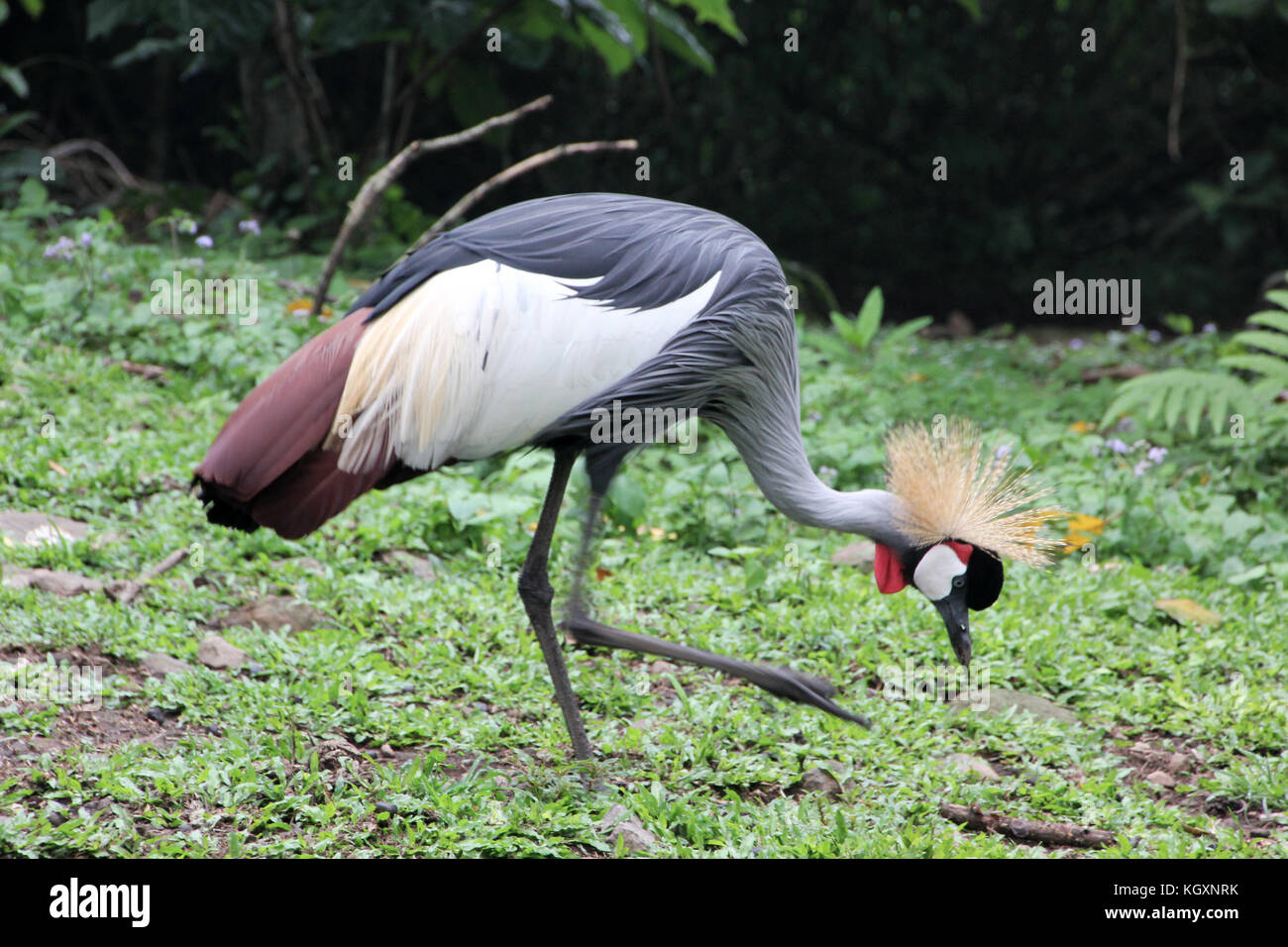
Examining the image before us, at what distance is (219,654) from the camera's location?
3.11 meters

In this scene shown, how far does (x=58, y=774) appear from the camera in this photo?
2.45 metres

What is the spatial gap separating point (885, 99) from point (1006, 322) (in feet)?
5.15

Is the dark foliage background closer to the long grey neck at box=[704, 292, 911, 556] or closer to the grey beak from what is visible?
the long grey neck at box=[704, 292, 911, 556]

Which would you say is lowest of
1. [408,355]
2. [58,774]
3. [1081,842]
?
[1081,842]

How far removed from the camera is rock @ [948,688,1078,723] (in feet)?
10.7

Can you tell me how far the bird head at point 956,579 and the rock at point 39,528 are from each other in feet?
7.47

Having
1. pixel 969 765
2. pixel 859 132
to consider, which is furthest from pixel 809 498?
pixel 859 132

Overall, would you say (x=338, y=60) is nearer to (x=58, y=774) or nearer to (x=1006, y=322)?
(x=1006, y=322)

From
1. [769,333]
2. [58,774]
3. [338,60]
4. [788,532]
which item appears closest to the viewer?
[58,774]

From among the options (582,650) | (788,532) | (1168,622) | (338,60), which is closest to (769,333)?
(582,650)

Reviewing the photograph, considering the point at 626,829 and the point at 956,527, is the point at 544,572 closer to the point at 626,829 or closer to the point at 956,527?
the point at 626,829

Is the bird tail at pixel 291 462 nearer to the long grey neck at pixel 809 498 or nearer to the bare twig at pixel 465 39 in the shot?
the long grey neck at pixel 809 498

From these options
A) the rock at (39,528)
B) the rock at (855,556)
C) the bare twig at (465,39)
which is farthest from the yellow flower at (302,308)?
the rock at (855,556)

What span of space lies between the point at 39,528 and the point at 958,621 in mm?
2527
